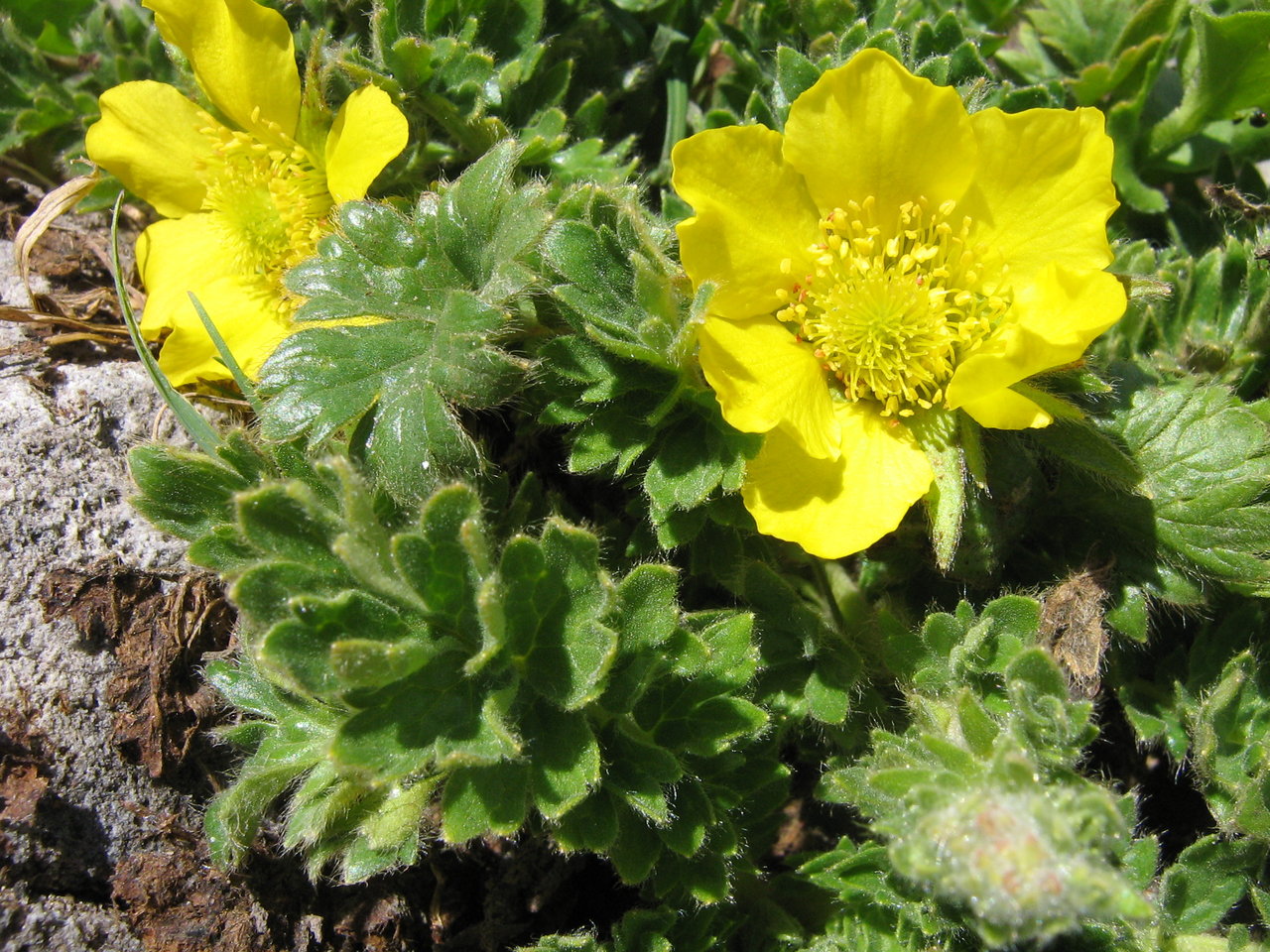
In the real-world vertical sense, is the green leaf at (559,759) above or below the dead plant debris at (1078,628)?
above

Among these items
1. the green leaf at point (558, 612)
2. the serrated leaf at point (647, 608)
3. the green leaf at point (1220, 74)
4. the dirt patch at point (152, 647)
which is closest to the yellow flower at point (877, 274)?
the serrated leaf at point (647, 608)

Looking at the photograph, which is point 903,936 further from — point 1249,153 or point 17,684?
point 1249,153

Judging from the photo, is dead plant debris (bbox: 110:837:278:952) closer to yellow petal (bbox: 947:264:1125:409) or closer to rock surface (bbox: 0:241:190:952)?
rock surface (bbox: 0:241:190:952)

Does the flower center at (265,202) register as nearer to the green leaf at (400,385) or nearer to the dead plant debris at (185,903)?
the green leaf at (400,385)

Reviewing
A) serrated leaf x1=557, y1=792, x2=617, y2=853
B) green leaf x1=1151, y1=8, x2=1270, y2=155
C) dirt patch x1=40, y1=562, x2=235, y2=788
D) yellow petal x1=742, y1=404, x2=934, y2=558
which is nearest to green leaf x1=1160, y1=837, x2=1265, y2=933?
yellow petal x1=742, y1=404, x2=934, y2=558

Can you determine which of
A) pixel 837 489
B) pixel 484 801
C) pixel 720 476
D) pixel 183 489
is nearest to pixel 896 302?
pixel 837 489

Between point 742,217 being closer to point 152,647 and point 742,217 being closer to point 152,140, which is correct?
point 152,140

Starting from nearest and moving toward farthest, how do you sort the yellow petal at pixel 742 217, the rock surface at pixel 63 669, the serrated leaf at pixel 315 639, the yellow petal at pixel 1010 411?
the serrated leaf at pixel 315 639
the yellow petal at pixel 1010 411
the yellow petal at pixel 742 217
the rock surface at pixel 63 669
